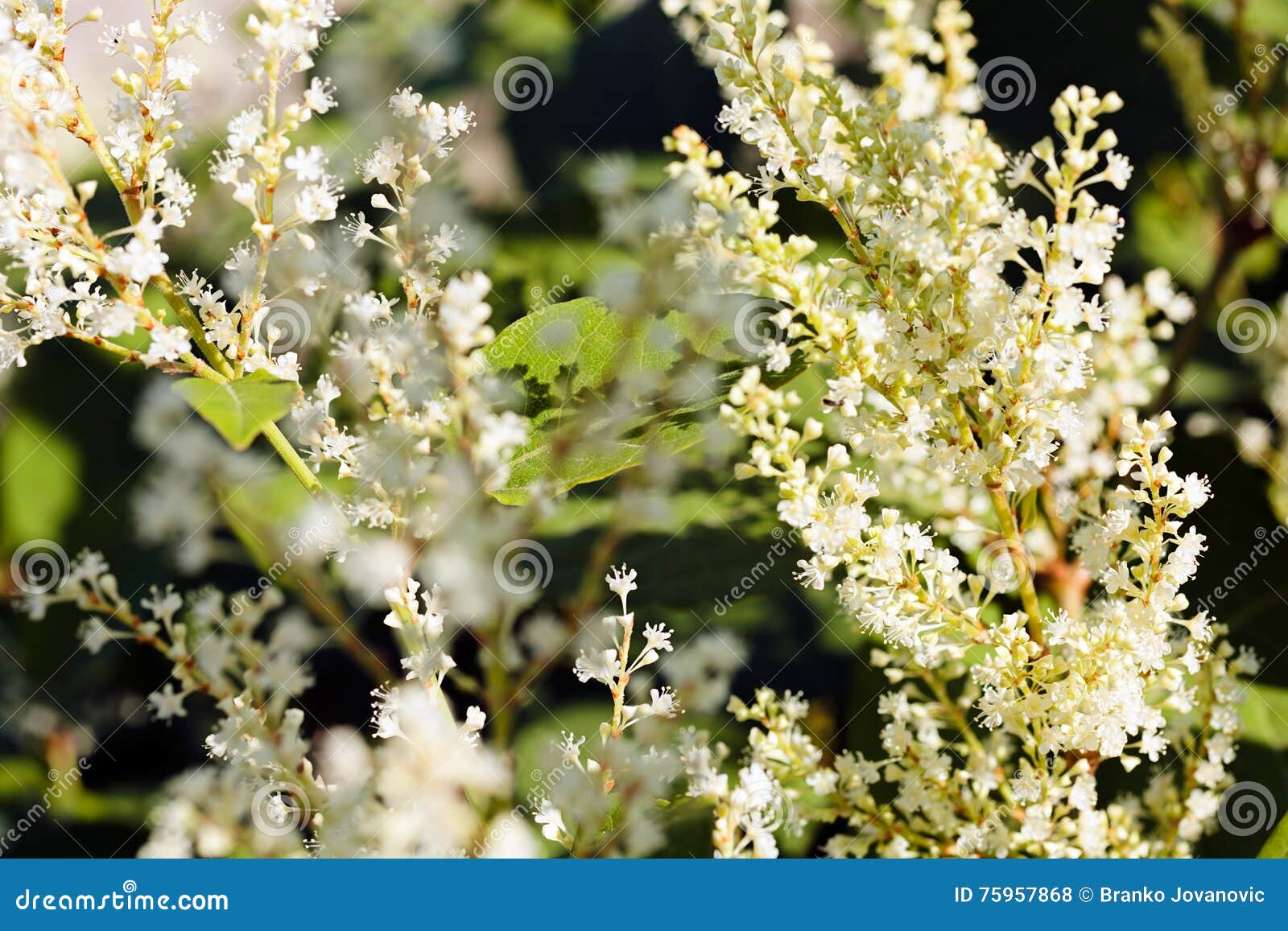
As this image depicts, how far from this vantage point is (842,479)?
0.59 m

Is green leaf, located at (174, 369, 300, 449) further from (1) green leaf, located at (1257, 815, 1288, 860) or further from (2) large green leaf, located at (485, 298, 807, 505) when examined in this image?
(1) green leaf, located at (1257, 815, 1288, 860)

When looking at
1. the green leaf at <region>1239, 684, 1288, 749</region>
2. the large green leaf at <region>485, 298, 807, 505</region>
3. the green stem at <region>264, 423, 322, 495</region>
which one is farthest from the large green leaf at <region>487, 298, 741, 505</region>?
the green leaf at <region>1239, 684, 1288, 749</region>

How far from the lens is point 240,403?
0.45 metres

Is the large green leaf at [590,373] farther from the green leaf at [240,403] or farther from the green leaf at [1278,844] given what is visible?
the green leaf at [1278,844]

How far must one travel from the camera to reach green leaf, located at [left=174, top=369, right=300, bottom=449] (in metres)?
0.42

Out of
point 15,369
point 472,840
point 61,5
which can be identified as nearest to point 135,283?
point 61,5

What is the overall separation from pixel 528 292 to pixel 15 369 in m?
0.59

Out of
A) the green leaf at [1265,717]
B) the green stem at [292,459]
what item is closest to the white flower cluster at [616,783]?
the green stem at [292,459]

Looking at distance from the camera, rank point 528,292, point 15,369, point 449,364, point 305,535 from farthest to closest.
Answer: point 15,369 → point 528,292 → point 305,535 → point 449,364

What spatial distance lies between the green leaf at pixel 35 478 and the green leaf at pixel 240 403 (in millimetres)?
689

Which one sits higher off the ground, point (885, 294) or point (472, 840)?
point (885, 294)

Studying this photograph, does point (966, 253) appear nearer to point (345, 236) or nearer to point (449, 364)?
point (449, 364)

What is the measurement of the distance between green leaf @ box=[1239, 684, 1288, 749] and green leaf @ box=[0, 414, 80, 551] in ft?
3.78

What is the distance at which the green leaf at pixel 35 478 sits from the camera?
1049mm
